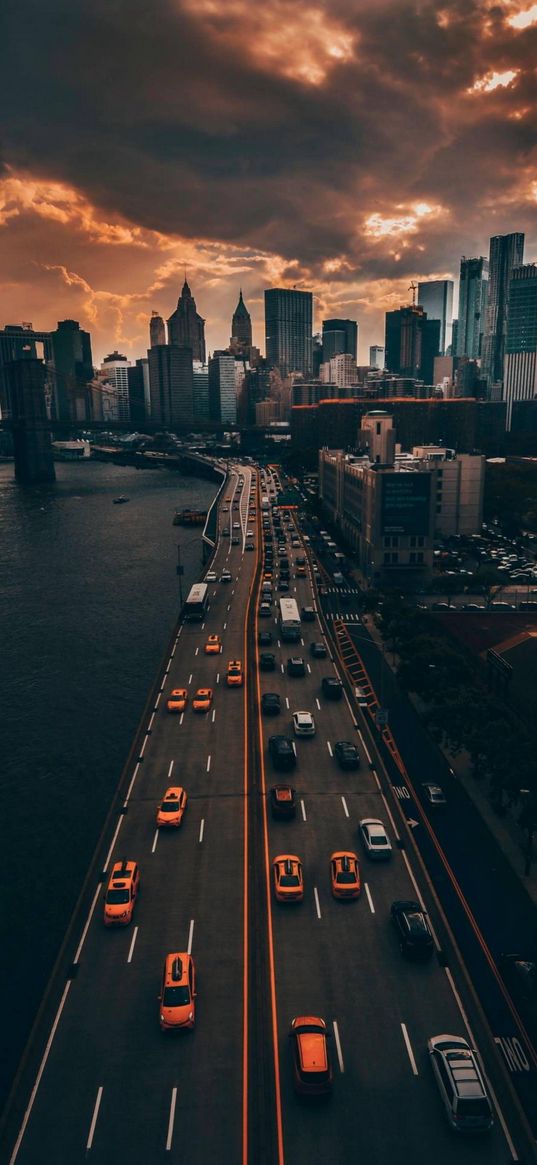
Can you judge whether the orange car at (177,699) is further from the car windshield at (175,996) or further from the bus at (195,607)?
the car windshield at (175,996)

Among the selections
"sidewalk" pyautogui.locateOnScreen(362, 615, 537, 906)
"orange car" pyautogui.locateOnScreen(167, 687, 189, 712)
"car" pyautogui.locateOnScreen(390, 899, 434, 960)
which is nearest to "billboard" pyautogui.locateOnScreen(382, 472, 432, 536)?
"orange car" pyautogui.locateOnScreen(167, 687, 189, 712)

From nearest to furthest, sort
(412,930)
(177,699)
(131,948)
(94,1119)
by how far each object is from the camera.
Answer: (94,1119) → (412,930) → (131,948) → (177,699)

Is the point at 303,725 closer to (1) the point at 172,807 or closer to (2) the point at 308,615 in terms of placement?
(1) the point at 172,807

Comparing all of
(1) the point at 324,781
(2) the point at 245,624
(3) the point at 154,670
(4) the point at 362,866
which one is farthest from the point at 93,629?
(4) the point at 362,866

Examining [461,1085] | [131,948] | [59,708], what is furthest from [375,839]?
[59,708]

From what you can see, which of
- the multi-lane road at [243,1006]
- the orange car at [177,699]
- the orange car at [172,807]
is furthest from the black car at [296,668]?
the orange car at [172,807]

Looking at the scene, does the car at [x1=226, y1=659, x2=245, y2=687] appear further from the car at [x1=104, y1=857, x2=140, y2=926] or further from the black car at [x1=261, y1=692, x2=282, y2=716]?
the car at [x1=104, y1=857, x2=140, y2=926]
